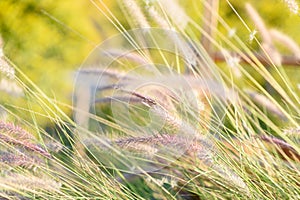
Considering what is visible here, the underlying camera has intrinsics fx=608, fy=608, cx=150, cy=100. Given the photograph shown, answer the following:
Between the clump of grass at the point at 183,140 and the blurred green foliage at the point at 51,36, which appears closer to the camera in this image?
the clump of grass at the point at 183,140

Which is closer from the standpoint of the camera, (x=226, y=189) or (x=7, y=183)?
(x=7, y=183)

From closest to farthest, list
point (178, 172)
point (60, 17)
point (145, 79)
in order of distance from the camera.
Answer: point (145, 79), point (178, 172), point (60, 17)

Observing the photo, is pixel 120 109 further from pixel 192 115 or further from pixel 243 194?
pixel 243 194

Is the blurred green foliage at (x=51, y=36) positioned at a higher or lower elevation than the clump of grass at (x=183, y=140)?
higher

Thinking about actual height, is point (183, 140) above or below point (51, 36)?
below

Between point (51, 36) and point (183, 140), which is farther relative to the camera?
point (51, 36)

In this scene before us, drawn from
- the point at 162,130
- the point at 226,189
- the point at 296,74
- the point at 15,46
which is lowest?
the point at 296,74

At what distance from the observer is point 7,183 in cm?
93

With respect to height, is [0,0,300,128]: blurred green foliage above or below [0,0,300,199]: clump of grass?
above

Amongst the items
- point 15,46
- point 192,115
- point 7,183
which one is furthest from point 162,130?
point 15,46

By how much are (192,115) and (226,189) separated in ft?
0.47

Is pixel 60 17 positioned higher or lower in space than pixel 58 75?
higher

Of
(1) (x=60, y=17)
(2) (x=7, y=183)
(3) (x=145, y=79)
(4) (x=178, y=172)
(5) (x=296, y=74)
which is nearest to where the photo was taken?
(2) (x=7, y=183)

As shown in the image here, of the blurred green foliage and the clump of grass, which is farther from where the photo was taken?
the blurred green foliage
